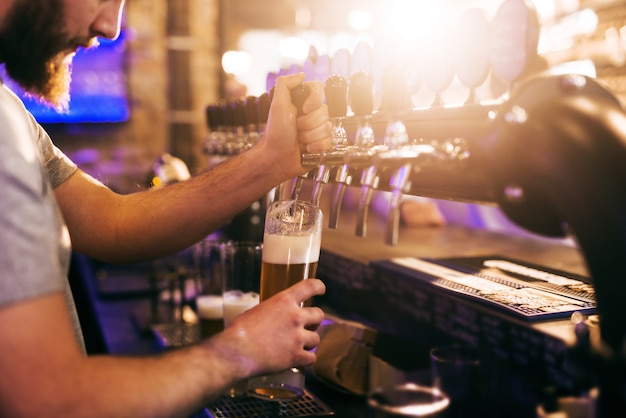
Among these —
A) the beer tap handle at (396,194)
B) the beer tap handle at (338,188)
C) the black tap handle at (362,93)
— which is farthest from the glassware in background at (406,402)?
the black tap handle at (362,93)

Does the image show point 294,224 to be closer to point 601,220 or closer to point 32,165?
point 32,165

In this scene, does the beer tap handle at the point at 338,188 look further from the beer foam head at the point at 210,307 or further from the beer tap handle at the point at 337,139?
the beer foam head at the point at 210,307

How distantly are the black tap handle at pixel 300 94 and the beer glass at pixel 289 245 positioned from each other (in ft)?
0.73

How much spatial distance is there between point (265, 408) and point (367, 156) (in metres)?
0.55

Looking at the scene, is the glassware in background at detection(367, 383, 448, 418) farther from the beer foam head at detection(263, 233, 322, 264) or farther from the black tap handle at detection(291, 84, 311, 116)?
the black tap handle at detection(291, 84, 311, 116)

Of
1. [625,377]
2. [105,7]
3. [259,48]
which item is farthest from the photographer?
[259,48]

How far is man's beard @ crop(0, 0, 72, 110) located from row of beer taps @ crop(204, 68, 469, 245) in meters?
0.54

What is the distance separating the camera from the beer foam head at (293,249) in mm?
1179

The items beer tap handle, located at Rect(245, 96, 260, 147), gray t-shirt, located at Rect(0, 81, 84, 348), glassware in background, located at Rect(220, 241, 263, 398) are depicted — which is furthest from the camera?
beer tap handle, located at Rect(245, 96, 260, 147)

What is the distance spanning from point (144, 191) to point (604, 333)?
1189 millimetres

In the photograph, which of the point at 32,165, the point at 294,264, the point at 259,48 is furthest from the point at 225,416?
the point at 259,48

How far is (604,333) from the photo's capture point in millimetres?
700

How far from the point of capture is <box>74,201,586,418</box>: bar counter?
5.13ft

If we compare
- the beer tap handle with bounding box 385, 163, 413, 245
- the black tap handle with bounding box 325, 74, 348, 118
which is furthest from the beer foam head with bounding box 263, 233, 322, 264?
the black tap handle with bounding box 325, 74, 348, 118
